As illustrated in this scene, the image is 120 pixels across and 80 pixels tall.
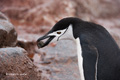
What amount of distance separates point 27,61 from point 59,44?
2.20 m

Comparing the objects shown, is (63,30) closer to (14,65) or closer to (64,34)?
(64,34)

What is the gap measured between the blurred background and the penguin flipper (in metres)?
1.04

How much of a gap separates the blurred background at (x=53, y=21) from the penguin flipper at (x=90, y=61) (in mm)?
1045

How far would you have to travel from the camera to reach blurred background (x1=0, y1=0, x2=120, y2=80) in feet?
13.2

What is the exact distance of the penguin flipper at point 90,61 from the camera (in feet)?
8.27

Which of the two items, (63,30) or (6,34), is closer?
(63,30)

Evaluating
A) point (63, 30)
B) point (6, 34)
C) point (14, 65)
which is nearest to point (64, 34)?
point (63, 30)

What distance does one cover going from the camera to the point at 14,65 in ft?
8.75

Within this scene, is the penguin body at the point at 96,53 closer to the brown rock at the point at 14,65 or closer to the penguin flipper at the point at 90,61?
the penguin flipper at the point at 90,61

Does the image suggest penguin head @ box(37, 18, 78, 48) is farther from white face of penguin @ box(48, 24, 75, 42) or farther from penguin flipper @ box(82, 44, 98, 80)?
penguin flipper @ box(82, 44, 98, 80)

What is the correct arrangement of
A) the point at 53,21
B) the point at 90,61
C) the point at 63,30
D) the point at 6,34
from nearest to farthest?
the point at 90,61
the point at 63,30
the point at 6,34
the point at 53,21

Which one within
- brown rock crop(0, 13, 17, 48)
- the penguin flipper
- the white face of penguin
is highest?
brown rock crop(0, 13, 17, 48)

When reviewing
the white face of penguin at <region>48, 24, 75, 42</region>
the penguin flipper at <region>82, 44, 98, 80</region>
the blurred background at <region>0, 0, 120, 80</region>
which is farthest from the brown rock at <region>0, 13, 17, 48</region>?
the penguin flipper at <region>82, 44, 98, 80</region>

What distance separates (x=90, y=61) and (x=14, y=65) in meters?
0.84
